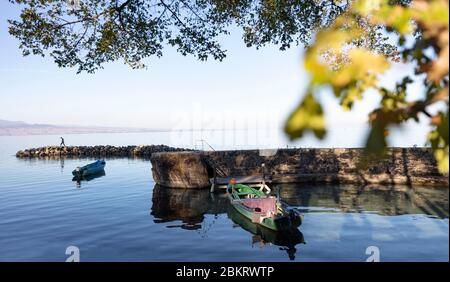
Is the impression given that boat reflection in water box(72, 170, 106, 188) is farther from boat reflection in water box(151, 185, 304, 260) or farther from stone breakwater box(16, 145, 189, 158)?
stone breakwater box(16, 145, 189, 158)

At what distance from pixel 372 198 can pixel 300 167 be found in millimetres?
9033

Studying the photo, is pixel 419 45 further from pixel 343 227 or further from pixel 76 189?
pixel 76 189

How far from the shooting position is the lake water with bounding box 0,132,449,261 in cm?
1386

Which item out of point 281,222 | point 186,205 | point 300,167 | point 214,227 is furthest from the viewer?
point 300,167

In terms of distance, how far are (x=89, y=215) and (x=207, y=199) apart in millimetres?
7880

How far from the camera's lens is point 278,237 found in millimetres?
15672

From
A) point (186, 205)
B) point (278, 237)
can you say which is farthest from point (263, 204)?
point (186, 205)

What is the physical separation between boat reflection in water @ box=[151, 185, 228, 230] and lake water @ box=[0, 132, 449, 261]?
0.20 ft

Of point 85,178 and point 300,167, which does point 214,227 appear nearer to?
point 300,167

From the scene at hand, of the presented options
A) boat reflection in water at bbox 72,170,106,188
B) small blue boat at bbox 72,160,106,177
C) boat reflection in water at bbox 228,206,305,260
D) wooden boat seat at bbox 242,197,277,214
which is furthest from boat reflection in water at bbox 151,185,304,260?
small blue boat at bbox 72,160,106,177

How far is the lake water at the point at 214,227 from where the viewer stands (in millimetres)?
13859

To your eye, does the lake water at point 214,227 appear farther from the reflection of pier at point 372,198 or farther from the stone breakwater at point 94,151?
the stone breakwater at point 94,151

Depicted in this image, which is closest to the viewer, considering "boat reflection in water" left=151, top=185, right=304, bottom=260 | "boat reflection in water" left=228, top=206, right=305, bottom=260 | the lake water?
the lake water
